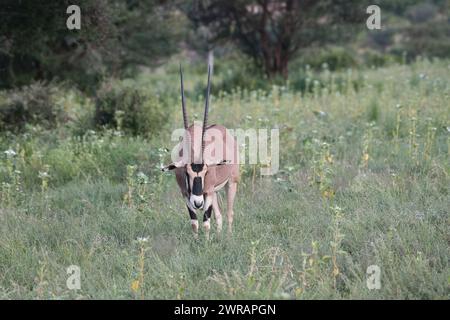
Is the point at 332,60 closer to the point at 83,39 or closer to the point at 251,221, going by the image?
the point at 83,39

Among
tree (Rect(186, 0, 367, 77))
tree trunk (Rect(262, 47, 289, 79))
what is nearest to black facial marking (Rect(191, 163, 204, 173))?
tree (Rect(186, 0, 367, 77))

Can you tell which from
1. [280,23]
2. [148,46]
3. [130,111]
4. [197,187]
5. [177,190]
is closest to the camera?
[197,187]

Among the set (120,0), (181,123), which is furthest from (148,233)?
(120,0)

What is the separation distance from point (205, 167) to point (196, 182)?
0.70 ft

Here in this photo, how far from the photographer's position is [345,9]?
61.9 ft

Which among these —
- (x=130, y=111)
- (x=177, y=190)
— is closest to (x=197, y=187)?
(x=177, y=190)

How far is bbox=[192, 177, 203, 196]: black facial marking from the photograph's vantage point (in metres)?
5.75

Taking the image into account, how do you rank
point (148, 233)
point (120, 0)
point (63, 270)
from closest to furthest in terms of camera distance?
point (63, 270) → point (148, 233) → point (120, 0)

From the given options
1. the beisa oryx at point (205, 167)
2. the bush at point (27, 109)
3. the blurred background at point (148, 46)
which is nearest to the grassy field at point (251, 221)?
the beisa oryx at point (205, 167)

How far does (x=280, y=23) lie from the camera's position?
1883cm

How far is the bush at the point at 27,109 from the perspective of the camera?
37.0 ft

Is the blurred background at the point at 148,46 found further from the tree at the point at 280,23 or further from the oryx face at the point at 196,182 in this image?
the oryx face at the point at 196,182
